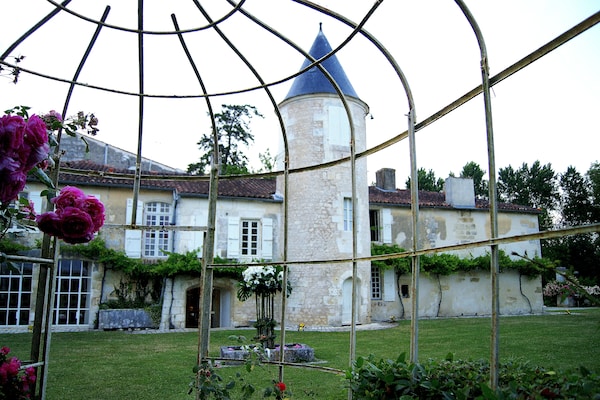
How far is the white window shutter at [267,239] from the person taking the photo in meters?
18.3

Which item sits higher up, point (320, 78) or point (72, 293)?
point (320, 78)

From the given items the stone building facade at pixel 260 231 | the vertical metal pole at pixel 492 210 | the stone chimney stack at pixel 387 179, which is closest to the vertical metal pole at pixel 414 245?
the vertical metal pole at pixel 492 210

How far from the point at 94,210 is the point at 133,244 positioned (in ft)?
49.9

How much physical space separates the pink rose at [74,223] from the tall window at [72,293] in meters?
15.3

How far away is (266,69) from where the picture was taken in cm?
539

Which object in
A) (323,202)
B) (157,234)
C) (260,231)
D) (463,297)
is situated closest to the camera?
(323,202)

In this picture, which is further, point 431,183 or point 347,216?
point 431,183

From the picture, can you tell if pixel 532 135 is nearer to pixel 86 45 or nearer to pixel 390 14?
pixel 390 14

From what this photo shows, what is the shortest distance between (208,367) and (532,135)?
9.17 ft

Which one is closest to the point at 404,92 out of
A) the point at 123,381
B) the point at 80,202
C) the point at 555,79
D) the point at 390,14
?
the point at 390,14

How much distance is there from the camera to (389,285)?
66.2 feet

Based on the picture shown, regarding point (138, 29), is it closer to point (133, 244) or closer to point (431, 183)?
point (133, 244)

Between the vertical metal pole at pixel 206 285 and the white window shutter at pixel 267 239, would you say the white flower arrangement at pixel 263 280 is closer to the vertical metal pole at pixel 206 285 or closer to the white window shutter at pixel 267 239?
the vertical metal pole at pixel 206 285

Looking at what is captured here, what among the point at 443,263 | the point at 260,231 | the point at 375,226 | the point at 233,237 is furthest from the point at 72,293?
the point at 443,263
